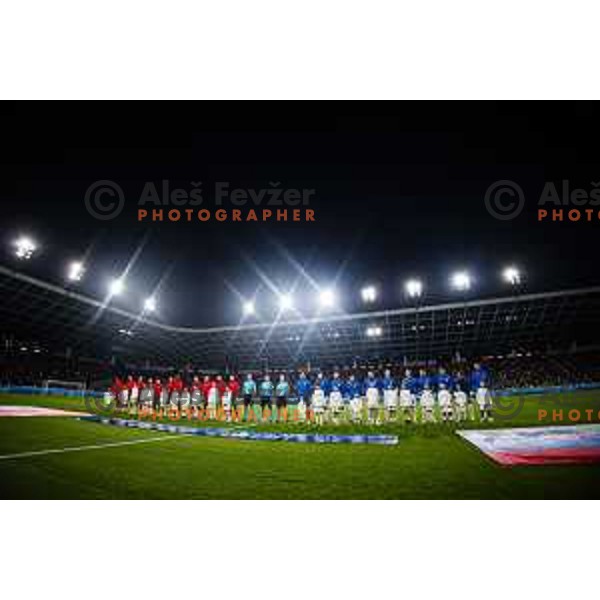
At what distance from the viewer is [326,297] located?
2620 cm

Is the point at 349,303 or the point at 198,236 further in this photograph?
the point at 349,303

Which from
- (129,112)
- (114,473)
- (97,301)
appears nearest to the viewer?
(114,473)

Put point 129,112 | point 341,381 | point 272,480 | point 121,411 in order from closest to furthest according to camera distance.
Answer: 1. point 272,480
2. point 129,112
3. point 341,381
4. point 121,411

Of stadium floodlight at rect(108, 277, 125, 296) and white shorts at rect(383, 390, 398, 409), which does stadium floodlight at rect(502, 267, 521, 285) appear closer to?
white shorts at rect(383, 390, 398, 409)

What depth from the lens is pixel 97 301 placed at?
→ 25547mm

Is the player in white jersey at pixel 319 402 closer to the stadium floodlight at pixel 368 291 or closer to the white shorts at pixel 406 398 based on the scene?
the white shorts at pixel 406 398

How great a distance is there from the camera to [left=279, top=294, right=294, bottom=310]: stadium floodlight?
2677cm

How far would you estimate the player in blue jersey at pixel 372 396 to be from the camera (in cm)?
1209

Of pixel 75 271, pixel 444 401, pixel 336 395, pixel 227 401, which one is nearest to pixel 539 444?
pixel 444 401

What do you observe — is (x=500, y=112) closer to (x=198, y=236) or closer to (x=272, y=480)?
(x=272, y=480)

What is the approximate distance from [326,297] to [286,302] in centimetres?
291

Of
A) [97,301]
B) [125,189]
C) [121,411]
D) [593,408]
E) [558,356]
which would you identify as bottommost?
[121,411]

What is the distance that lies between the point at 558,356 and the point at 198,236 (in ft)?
88.9

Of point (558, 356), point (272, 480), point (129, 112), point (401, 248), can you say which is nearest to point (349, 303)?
point (401, 248)
